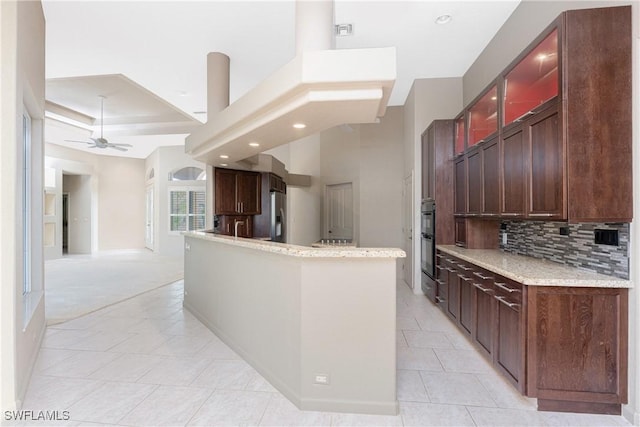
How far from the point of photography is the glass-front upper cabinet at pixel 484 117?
10.6 ft

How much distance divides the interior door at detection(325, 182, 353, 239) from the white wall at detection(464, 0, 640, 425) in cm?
330

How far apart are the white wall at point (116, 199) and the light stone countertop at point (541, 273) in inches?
455

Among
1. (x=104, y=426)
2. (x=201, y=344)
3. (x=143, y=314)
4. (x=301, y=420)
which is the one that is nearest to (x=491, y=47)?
(x=301, y=420)

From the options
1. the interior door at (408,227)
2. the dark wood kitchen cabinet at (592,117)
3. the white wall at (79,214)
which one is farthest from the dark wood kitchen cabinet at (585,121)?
the white wall at (79,214)

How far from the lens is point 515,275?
2.21 metres

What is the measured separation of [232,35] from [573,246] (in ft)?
13.5

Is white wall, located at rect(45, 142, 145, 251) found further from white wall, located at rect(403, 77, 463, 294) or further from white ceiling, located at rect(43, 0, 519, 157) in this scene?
white wall, located at rect(403, 77, 463, 294)

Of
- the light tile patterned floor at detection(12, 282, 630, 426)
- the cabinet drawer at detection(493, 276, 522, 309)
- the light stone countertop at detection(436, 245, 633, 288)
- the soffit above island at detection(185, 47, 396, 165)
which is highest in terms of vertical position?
the soffit above island at detection(185, 47, 396, 165)

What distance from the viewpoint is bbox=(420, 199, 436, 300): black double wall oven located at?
14.2 feet

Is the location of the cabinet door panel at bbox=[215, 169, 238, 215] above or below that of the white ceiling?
below

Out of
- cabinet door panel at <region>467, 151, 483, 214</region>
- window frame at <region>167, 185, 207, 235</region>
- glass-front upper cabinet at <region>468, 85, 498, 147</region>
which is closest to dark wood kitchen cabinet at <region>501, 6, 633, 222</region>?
glass-front upper cabinet at <region>468, 85, 498, 147</region>

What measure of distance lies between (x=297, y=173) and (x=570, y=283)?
7313 millimetres

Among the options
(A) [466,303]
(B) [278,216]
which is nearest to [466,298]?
(A) [466,303]

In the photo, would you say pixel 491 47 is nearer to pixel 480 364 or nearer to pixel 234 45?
pixel 234 45
